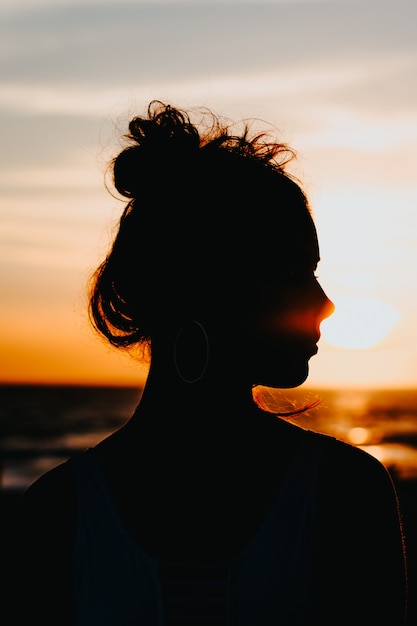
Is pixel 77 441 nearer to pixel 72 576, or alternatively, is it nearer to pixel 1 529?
pixel 1 529

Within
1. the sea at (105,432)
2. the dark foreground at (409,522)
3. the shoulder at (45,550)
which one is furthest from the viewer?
the sea at (105,432)

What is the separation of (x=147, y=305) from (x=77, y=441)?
204ft

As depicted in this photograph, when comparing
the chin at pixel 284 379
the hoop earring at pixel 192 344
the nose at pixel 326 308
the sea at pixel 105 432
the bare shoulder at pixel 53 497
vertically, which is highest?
the sea at pixel 105 432

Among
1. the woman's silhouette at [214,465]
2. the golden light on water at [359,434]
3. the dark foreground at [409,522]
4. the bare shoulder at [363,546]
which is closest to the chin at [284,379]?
the woman's silhouette at [214,465]

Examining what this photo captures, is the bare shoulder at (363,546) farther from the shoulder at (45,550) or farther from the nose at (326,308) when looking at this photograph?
the shoulder at (45,550)

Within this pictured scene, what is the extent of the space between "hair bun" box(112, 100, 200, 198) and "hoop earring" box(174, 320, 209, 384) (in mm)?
347

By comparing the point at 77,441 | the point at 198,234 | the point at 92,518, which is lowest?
the point at 92,518

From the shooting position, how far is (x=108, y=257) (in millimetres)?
2189

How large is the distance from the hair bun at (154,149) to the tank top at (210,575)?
2.36 feet

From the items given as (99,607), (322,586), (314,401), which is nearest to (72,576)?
(99,607)

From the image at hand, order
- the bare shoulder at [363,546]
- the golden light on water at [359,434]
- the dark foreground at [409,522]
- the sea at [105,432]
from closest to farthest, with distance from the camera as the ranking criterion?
the bare shoulder at [363,546], the dark foreground at [409,522], the sea at [105,432], the golden light on water at [359,434]

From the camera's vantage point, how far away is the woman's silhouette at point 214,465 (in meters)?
1.75

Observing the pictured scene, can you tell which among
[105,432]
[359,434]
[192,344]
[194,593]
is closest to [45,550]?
[194,593]

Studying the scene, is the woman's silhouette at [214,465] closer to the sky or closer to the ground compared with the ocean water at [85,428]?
closer to the ground
